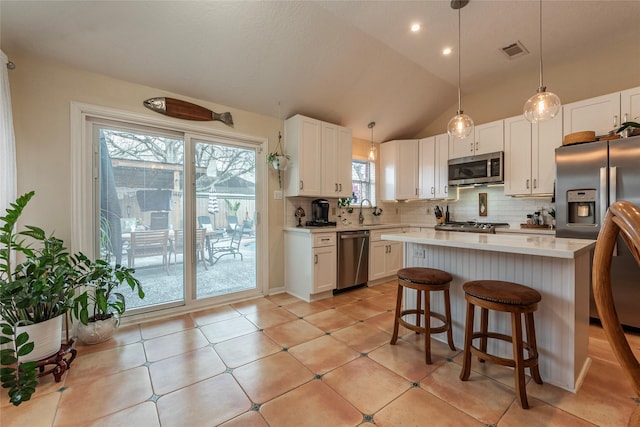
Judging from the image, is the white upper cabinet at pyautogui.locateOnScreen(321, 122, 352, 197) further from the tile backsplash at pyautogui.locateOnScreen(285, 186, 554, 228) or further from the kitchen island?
the kitchen island

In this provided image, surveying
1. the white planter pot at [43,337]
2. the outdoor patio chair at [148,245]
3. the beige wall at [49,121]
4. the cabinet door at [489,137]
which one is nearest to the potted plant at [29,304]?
the white planter pot at [43,337]

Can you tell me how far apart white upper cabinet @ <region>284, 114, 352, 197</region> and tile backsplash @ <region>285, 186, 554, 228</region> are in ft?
1.13

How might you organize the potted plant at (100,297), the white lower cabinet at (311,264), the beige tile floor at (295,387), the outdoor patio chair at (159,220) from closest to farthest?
the beige tile floor at (295,387)
the potted plant at (100,297)
the outdoor patio chair at (159,220)
the white lower cabinet at (311,264)

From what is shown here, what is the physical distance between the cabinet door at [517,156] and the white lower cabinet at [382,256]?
65.7 inches

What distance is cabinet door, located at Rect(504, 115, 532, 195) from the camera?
11.8 ft

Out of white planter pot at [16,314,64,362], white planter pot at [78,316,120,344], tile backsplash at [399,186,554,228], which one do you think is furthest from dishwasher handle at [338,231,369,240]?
white planter pot at [16,314,64,362]

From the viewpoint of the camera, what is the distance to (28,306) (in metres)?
1.82

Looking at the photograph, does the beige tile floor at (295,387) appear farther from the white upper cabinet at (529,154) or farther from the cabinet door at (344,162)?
the cabinet door at (344,162)

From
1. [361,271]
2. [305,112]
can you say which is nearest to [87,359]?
[361,271]

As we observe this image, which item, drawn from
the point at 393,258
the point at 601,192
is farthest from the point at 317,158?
the point at 601,192

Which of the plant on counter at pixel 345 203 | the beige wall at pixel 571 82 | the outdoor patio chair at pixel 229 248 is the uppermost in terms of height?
the beige wall at pixel 571 82

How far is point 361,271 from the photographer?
13.2ft

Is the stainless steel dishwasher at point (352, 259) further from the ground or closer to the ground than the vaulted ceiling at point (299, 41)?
closer to the ground

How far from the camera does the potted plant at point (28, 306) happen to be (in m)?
1.75
